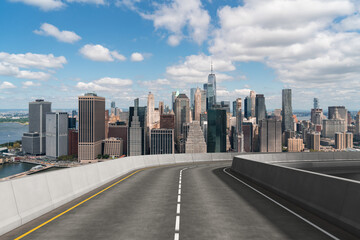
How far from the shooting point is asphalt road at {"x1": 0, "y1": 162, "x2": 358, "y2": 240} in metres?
8.85

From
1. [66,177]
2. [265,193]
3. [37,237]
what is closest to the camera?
[37,237]

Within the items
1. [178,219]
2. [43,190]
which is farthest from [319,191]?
[43,190]

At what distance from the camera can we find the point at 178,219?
10.5 meters

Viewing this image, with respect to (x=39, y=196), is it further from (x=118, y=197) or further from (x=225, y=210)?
(x=225, y=210)

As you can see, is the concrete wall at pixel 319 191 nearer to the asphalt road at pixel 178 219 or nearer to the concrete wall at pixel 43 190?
the asphalt road at pixel 178 219

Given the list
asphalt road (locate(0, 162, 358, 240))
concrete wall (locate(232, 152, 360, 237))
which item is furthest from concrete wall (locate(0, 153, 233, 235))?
concrete wall (locate(232, 152, 360, 237))

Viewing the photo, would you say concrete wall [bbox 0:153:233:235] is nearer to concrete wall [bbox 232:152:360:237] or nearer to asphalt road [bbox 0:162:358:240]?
asphalt road [bbox 0:162:358:240]

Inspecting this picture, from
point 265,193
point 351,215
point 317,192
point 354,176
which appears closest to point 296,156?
point 354,176

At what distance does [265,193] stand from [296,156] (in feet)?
67.0

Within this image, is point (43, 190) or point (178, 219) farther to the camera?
point (43, 190)

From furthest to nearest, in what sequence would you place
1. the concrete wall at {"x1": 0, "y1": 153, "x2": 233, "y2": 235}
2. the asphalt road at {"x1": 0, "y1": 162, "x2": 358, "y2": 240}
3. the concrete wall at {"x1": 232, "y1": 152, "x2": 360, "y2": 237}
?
the concrete wall at {"x1": 0, "y1": 153, "x2": 233, "y2": 235} < the concrete wall at {"x1": 232, "y1": 152, "x2": 360, "y2": 237} < the asphalt road at {"x1": 0, "y1": 162, "x2": 358, "y2": 240}

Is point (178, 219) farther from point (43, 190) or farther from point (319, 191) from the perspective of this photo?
point (43, 190)

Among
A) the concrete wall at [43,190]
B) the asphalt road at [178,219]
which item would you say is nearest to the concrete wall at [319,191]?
the asphalt road at [178,219]

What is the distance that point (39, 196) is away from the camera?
37.7ft
